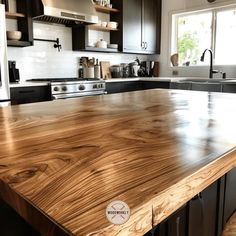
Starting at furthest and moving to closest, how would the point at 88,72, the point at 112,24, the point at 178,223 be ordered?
the point at 112,24 < the point at 88,72 < the point at 178,223

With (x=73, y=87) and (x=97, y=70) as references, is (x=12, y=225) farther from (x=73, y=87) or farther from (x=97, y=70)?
(x=97, y=70)

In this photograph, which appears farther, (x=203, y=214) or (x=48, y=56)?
(x=48, y=56)

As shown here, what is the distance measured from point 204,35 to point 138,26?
1.09 m

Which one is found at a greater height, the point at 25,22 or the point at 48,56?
the point at 25,22

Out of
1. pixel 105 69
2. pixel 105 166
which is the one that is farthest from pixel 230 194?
pixel 105 69

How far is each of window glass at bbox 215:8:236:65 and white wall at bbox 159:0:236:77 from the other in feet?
0.49

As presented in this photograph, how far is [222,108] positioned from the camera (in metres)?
1.36

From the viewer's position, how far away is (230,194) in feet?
3.46

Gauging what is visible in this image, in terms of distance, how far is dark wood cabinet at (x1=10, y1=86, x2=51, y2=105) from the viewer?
9.57 ft

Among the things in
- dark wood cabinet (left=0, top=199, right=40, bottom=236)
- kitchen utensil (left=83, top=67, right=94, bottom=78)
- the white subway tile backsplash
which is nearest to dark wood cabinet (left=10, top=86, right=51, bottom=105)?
the white subway tile backsplash

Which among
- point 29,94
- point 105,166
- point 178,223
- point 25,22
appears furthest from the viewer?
point 25,22

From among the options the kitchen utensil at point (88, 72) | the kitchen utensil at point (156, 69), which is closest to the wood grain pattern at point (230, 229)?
the kitchen utensil at point (88, 72)

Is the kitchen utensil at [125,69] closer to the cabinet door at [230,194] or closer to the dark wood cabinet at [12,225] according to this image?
the cabinet door at [230,194]

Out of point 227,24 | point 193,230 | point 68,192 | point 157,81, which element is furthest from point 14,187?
point 227,24
